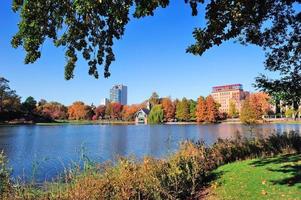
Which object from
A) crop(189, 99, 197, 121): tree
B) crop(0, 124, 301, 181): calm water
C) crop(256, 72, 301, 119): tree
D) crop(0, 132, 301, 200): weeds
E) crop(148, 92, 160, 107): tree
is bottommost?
crop(0, 124, 301, 181): calm water

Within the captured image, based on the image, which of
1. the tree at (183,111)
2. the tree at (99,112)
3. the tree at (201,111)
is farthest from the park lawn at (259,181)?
the tree at (99,112)

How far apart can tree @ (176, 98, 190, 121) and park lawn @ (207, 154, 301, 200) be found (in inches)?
4336

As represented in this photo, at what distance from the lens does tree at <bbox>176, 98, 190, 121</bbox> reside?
12156 centimetres

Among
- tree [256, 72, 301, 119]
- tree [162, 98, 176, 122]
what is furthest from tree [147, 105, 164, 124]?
tree [256, 72, 301, 119]

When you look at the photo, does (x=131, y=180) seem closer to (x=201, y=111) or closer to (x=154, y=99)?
(x=201, y=111)

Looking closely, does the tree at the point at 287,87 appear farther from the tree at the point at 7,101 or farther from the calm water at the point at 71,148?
the tree at the point at 7,101

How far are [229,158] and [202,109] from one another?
99747 millimetres

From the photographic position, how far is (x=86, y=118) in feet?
511

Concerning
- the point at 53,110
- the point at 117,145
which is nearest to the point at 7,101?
the point at 53,110

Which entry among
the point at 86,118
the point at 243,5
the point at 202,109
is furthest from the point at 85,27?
the point at 86,118

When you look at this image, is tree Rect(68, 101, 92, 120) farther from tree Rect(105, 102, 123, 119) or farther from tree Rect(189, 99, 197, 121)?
tree Rect(189, 99, 197, 121)

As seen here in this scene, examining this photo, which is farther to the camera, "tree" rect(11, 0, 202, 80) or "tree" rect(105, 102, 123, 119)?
"tree" rect(105, 102, 123, 119)

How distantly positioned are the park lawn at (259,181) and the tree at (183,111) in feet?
361

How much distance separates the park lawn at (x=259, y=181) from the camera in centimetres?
779
